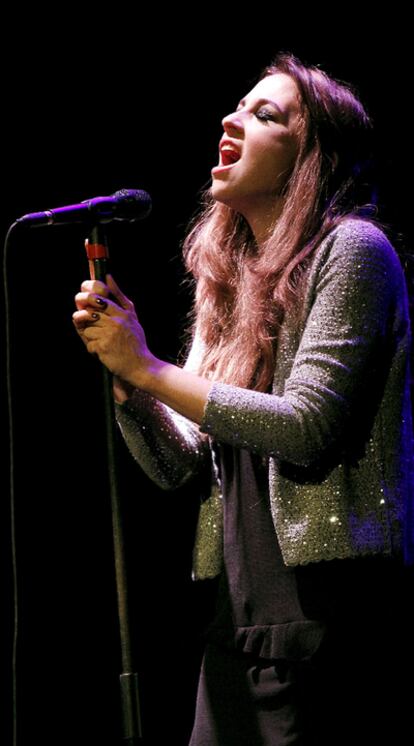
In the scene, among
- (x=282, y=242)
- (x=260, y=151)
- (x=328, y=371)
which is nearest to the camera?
(x=328, y=371)

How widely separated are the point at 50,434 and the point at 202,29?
1.36 metres

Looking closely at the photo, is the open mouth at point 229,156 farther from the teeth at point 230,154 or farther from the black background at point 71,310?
the black background at point 71,310

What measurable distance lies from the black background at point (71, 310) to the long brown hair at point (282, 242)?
0.71 m

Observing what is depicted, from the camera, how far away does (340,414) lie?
1513 mm

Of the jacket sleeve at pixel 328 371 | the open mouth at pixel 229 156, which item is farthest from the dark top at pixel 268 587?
the open mouth at pixel 229 156

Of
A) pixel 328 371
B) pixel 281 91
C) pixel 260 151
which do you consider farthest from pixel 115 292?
pixel 281 91

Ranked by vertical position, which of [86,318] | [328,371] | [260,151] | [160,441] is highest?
[260,151]

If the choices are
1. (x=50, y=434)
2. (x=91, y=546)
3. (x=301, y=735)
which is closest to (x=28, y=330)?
(x=50, y=434)

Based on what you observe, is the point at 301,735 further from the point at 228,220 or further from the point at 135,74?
the point at 135,74

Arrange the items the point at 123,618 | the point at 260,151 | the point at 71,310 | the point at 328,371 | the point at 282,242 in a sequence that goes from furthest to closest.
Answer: the point at 71,310 → the point at 260,151 → the point at 282,242 → the point at 328,371 → the point at 123,618

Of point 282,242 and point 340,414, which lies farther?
point 282,242

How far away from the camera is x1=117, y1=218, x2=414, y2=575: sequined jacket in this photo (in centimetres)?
150

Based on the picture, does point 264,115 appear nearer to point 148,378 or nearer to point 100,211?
point 100,211

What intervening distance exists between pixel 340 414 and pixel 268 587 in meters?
0.34
